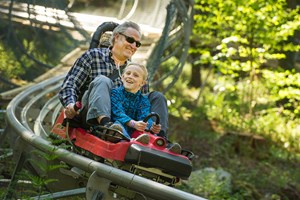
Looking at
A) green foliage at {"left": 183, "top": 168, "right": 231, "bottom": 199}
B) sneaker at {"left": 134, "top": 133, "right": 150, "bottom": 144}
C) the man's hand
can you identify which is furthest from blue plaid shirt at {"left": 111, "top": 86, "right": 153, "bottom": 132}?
green foliage at {"left": 183, "top": 168, "right": 231, "bottom": 199}

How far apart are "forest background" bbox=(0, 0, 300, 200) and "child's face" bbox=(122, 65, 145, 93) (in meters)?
4.11

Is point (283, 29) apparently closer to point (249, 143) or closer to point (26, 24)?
point (249, 143)

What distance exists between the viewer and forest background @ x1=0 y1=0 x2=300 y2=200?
9406 millimetres

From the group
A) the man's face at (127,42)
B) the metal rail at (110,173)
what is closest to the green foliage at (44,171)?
the metal rail at (110,173)

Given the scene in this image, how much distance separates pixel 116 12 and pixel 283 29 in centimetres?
639

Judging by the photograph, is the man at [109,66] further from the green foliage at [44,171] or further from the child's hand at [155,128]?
the green foliage at [44,171]

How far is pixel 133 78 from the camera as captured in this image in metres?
4.28

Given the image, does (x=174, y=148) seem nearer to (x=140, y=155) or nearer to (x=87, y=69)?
(x=140, y=155)

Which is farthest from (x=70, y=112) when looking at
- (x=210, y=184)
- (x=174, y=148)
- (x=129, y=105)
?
(x=210, y=184)

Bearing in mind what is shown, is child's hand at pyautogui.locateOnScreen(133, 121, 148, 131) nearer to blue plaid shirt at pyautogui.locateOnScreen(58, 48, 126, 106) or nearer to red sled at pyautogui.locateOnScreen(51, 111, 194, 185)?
red sled at pyautogui.locateOnScreen(51, 111, 194, 185)

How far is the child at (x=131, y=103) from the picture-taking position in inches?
163

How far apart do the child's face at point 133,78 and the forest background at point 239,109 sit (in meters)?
4.11

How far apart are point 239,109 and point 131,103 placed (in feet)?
29.1

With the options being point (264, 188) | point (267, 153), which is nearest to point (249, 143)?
point (267, 153)
